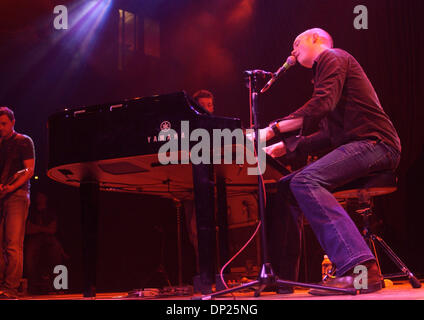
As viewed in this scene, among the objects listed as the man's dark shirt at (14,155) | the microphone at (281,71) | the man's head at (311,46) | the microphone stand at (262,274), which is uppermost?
the man's head at (311,46)

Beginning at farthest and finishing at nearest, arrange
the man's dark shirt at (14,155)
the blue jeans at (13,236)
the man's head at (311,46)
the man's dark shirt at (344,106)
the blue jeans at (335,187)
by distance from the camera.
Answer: the man's dark shirt at (14,155) < the blue jeans at (13,236) < the man's head at (311,46) < the man's dark shirt at (344,106) < the blue jeans at (335,187)

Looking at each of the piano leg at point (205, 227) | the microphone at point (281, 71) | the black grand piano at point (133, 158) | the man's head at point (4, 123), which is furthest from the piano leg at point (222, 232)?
the man's head at point (4, 123)

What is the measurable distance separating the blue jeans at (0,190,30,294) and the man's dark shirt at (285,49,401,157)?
9.12 feet

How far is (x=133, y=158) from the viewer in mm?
2941

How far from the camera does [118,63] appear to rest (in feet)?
30.8

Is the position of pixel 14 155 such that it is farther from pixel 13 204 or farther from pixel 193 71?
pixel 193 71

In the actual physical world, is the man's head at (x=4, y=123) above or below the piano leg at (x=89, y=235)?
above

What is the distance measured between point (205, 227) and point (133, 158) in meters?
0.68

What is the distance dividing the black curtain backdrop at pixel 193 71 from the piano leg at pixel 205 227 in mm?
3302

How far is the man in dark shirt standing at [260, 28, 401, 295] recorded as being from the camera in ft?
7.98

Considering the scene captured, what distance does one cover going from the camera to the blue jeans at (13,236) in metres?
4.24

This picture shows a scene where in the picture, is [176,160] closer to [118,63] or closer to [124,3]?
[118,63]

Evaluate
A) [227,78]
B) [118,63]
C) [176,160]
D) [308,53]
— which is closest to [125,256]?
[227,78]

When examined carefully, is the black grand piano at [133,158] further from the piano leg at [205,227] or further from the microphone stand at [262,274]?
the microphone stand at [262,274]
